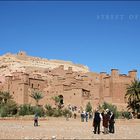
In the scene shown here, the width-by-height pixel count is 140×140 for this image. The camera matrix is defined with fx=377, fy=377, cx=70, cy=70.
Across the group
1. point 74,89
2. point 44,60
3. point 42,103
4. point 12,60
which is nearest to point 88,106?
point 74,89

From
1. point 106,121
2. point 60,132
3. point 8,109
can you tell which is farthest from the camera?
point 8,109

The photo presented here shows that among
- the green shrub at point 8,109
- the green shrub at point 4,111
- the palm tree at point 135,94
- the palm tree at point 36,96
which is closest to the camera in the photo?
the green shrub at point 4,111

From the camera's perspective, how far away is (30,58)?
112000 mm

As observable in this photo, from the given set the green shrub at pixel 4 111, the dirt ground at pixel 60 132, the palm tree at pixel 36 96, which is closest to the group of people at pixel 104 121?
the dirt ground at pixel 60 132

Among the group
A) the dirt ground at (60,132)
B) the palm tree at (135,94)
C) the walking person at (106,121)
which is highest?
the palm tree at (135,94)

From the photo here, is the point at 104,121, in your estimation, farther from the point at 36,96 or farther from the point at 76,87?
the point at 76,87

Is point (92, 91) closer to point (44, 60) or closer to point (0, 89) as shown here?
point (0, 89)

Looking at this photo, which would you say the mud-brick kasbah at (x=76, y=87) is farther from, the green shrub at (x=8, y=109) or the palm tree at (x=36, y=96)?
the green shrub at (x=8, y=109)

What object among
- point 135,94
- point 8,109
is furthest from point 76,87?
point 135,94

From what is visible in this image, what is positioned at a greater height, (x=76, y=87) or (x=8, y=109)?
(x=76, y=87)

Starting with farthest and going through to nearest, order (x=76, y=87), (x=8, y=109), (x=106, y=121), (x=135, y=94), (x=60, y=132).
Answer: (x=76, y=87), (x=8, y=109), (x=135, y=94), (x=60, y=132), (x=106, y=121)

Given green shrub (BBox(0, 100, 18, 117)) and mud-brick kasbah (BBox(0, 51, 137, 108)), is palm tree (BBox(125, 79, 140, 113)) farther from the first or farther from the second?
green shrub (BBox(0, 100, 18, 117))

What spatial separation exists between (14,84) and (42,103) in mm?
6066

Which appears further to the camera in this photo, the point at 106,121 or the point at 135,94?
the point at 135,94
